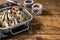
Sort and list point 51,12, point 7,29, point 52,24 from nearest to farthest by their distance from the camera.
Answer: point 7,29
point 52,24
point 51,12

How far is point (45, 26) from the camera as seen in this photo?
1070mm

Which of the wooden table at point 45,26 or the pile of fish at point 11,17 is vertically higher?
the pile of fish at point 11,17

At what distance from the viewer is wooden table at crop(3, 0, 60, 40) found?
100 centimetres

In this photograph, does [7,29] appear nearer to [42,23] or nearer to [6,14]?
[6,14]

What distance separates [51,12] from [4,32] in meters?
0.41

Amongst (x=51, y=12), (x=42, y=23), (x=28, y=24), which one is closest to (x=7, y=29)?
(x=28, y=24)

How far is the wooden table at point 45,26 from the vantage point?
3.28 feet

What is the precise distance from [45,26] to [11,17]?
0.24 meters

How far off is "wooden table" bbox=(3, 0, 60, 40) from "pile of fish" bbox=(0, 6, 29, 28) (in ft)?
0.28

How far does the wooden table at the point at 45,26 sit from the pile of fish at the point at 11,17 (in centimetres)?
8

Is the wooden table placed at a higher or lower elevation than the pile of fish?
lower

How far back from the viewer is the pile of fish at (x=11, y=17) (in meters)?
0.99

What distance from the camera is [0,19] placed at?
1.01 metres

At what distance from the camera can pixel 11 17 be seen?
3.39 ft
